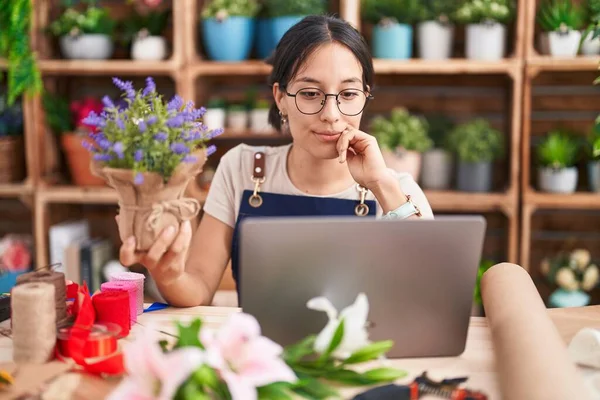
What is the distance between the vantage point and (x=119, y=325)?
1.19 meters

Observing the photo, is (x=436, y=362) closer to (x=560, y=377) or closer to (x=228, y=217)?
(x=560, y=377)

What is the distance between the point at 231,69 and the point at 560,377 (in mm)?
2352

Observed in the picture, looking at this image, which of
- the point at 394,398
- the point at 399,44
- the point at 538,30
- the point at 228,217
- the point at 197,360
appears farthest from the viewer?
the point at 538,30

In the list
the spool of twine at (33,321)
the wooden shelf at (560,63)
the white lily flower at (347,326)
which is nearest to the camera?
the white lily flower at (347,326)

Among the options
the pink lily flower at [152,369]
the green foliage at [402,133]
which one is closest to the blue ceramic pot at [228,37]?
the green foliage at [402,133]

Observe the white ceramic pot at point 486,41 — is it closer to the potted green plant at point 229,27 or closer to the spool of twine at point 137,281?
the potted green plant at point 229,27

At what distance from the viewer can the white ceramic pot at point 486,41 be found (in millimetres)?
2773

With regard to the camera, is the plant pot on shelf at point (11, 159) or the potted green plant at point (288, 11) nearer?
the potted green plant at point (288, 11)

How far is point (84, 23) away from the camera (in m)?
2.97

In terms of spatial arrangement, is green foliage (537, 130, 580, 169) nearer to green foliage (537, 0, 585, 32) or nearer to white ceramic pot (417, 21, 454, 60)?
green foliage (537, 0, 585, 32)

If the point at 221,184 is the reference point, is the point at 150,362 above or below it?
below

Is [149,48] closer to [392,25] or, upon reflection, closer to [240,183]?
[392,25]

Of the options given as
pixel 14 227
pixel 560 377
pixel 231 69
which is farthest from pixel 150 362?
pixel 14 227

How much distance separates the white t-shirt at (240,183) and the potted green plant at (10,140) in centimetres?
164
